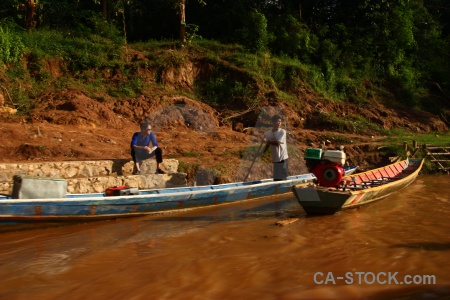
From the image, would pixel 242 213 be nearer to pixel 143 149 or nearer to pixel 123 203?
pixel 123 203

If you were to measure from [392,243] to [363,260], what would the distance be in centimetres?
89

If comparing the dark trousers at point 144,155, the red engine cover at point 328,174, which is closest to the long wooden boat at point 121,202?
the dark trousers at point 144,155

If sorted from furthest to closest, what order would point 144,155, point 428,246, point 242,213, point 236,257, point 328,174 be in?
point 144,155 < point 242,213 < point 328,174 < point 428,246 < point 236,257

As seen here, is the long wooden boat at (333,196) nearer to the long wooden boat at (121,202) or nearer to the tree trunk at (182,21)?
the long wooden boat at (121,202)

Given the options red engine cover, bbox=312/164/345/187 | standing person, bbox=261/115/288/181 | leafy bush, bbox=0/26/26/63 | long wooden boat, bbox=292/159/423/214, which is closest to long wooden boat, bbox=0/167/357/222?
standing person, bbox=261/115/288/181

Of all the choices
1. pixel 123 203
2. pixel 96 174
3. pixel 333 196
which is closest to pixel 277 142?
pixel 333 196

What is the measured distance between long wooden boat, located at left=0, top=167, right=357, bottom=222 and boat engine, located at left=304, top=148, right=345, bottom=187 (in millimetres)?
1902

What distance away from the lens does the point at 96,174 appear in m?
9.66

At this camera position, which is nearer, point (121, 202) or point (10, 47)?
point (121, 202)

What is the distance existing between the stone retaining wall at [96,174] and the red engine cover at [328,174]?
11.9ft

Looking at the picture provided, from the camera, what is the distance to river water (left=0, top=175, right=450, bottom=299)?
411 centimetres

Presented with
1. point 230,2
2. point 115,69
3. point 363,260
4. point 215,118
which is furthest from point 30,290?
point 230,2

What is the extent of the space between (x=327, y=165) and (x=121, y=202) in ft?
12.3

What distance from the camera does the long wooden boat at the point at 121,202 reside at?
6.24 metres
